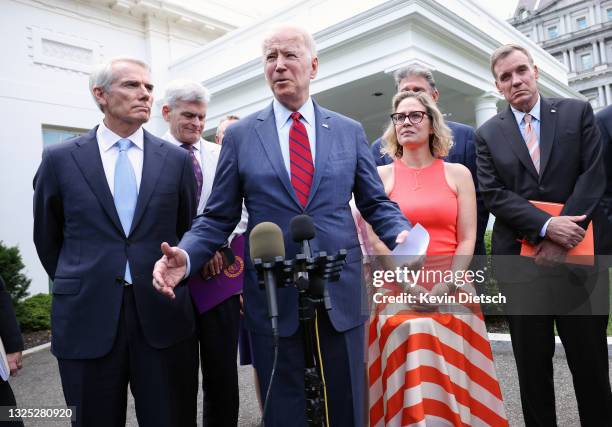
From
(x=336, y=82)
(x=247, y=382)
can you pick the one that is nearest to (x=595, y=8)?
(x=336, y=82)

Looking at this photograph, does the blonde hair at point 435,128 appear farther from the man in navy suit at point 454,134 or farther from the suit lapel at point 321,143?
the suit lapel at point 321,143

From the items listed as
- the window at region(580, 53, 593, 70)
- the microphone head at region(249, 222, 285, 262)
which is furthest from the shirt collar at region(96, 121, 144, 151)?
the window at region(580, 53, 593, 70)

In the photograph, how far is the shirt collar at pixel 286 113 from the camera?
2518mm

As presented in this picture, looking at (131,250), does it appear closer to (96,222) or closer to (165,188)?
(96,222)

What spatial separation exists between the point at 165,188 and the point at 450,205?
1.69 metres

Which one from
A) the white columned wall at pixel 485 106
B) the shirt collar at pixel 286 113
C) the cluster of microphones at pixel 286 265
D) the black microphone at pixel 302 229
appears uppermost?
the white columned wall at pixel 485 106

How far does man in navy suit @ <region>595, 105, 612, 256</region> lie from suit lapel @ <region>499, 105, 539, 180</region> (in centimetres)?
49

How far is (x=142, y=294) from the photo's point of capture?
257cm

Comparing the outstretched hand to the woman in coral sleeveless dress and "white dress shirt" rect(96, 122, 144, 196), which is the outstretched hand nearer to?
"white dress shirt" rect(96, 122, 144, 196)

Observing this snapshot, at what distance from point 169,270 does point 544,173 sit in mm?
2250

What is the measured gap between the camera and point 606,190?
3.36 meters

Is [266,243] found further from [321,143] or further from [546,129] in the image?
[546,129]

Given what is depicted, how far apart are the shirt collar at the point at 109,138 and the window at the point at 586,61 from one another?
6689 cm

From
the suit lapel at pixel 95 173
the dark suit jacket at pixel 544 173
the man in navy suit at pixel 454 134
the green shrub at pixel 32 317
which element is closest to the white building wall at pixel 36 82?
the green shrub at pixel 32 317
